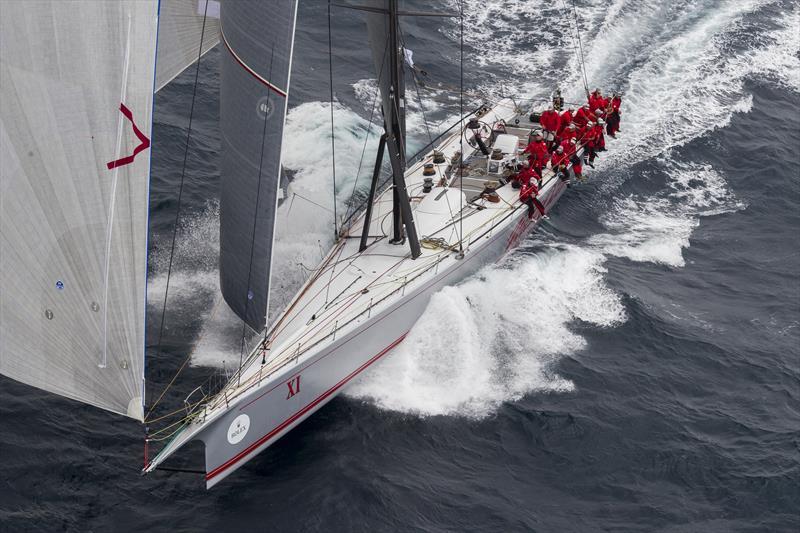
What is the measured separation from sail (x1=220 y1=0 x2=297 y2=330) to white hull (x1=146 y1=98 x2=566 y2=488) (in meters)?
1.30

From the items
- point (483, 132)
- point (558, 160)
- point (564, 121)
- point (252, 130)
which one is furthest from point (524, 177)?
point (252, 130)

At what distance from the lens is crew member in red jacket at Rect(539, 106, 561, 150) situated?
22.8 metres

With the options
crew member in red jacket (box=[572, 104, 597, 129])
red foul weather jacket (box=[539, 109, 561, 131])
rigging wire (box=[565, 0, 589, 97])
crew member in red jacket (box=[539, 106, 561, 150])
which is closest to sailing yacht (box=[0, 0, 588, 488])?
crew member in red jacket (box=[539, 106, 561, 150])

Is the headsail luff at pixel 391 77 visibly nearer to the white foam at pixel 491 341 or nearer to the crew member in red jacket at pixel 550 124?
the white foam at pixel 491 341

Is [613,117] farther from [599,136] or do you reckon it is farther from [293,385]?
[293,385]

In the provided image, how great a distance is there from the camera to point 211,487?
48.5 feet

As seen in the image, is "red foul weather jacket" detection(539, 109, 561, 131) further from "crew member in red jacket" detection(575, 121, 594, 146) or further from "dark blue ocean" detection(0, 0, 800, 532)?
"dark blue ocean" detection(0, 0, 800, 532)

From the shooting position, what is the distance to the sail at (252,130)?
13.4 meters

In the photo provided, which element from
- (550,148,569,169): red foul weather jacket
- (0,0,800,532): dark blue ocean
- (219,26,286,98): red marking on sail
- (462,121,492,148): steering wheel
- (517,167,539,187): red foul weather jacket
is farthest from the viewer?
(462,121,492,148): steering wheel

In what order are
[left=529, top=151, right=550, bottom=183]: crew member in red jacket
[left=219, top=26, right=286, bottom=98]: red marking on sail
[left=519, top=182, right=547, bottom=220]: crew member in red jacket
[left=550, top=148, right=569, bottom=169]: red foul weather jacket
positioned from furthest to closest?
[left=550, top=148, right=569, bottom=169]: red foul weather jacket < [left=529, top=151, right=550, bottom=183]: crew member in red jacket < [left=519, top=182, right=547, bottom=220]: crew member in red jacket < [left=219, top=26, right=286, bottom=98]: red marking on sail

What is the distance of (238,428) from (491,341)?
18.2 feet

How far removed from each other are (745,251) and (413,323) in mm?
8545

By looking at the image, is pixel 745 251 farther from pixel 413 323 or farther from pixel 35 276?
pixel 35 276

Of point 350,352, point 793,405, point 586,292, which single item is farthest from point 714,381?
point 350,352
